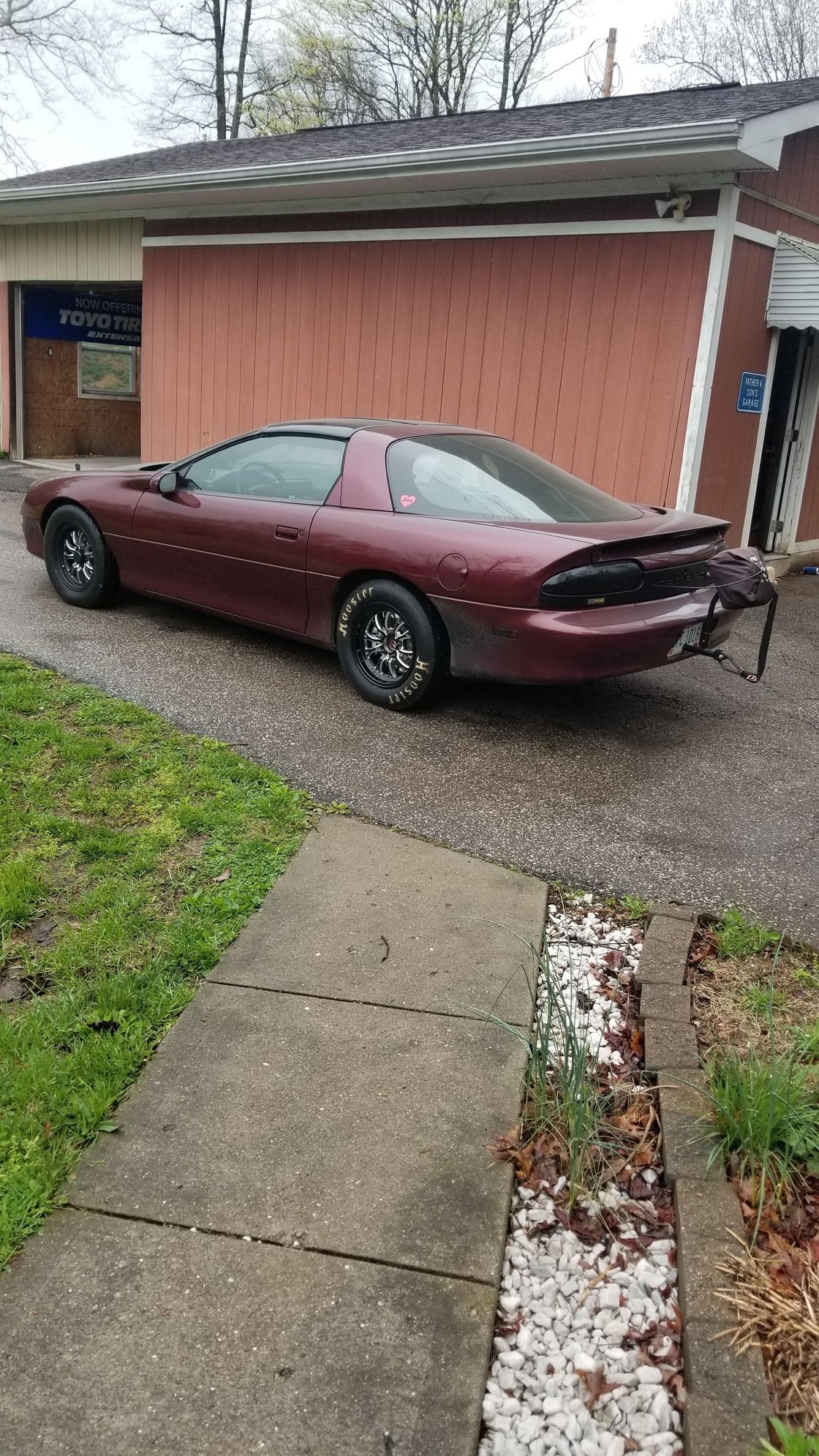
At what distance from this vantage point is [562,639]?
15.9 ft

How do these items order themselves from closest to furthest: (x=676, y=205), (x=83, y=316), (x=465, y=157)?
(x=676, y=205) < (x=465, y=157) < (x=83, y=316)

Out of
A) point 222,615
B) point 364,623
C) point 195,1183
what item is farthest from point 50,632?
point 195,1183

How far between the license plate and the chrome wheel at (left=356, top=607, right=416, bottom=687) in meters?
1.23

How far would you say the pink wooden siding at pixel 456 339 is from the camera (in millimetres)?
8633

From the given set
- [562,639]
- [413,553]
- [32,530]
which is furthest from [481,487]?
[32,530]

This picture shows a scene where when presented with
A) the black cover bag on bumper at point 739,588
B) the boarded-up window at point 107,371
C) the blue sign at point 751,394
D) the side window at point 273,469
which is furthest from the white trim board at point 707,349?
the boarded-up window at point 107,371

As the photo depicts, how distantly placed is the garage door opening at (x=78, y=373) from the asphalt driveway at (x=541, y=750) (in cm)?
940

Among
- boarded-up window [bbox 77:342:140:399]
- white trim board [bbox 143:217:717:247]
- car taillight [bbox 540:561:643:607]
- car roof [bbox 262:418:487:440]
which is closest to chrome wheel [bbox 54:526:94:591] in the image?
car roof [bbox 262:418:487:440]

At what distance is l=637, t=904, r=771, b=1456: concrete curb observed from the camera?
1.92 metres

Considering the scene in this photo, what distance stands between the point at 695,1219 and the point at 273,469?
4756 mm

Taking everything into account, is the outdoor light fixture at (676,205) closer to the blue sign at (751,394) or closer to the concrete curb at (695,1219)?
the blue sign at (751,394)

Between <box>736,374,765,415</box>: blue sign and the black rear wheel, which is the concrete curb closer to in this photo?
the black rear wheel

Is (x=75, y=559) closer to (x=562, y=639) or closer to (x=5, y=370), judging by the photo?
(x=562, y=639)

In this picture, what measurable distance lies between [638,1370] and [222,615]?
495cm
